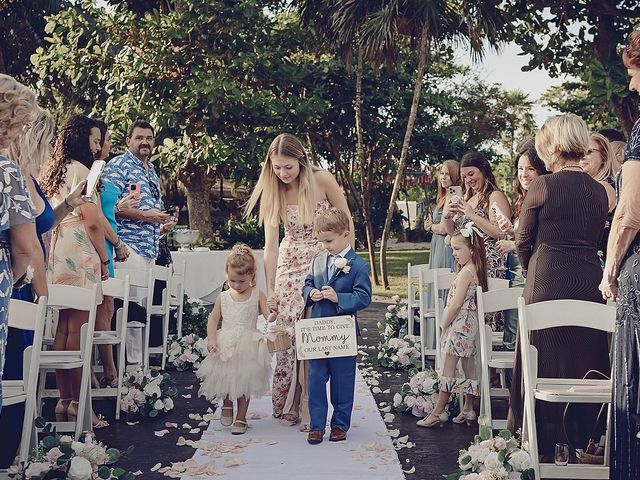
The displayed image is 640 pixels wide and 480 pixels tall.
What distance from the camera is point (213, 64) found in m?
18.2

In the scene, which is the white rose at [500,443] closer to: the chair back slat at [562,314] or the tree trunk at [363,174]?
the chair back slat at [562,314]

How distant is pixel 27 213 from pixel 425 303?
17.2 ft

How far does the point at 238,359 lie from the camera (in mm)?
5934

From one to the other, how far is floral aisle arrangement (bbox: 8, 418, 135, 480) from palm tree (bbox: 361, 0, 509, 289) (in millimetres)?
12419

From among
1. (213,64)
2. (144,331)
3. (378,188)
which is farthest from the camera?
(378,188)

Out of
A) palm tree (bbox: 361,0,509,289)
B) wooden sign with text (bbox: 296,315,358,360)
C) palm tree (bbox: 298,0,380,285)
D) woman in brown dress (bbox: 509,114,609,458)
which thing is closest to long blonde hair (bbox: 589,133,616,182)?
woman in brown dress (bbox: 509,114,609,458)

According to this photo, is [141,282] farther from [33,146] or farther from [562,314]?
[562,314]

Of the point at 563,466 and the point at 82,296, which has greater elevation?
the point at 82,296

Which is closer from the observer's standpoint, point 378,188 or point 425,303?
point 425,303

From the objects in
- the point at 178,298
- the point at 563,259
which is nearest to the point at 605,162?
the point at 563,259

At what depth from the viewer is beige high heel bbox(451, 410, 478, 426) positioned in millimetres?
6156

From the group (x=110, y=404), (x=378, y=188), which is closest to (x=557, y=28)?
(x=110, y=404)

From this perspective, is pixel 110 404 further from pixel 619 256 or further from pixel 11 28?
pixel 11 28

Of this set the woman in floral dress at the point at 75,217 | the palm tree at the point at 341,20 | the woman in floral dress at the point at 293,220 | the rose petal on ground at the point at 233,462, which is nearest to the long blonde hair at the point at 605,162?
the woman in floral dress at the point at 293,220
